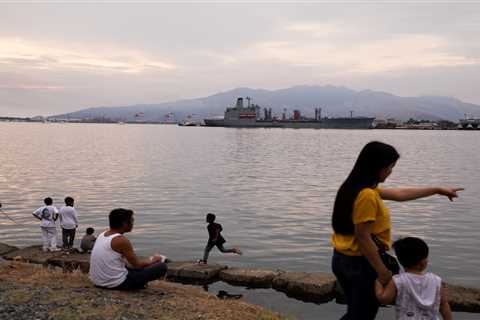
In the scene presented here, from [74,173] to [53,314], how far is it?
109 feet

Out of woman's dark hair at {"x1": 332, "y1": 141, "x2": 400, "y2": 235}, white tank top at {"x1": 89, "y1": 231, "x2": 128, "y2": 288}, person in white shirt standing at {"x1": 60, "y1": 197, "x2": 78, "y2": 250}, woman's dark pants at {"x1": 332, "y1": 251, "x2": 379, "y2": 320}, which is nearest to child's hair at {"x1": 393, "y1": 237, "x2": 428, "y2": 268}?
woman's dark pants at {"x1": 332, "y1": 251, "x2": 379, "y2": 320}

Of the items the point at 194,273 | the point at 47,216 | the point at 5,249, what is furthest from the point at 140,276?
the point at 5,249

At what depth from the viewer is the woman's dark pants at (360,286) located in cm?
441

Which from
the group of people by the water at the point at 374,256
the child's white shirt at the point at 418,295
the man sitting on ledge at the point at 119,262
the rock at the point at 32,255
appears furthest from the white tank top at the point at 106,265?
the rock at the point at 32,255

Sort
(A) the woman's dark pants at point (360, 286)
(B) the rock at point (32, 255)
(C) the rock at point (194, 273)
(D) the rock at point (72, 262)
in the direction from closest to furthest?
(A) the woman's dark pants at point (360, 286)
(C) the rock at point (194, 273)
(D) the rock at point (72, 262)
(B) the rock at point (32, 255)

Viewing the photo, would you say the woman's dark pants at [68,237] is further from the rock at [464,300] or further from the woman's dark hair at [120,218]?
the rock at [464,300]

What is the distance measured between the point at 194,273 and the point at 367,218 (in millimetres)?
7882

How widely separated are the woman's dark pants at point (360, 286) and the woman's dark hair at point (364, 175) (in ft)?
0.91

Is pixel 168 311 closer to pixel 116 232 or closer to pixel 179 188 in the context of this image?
pixel 116 232

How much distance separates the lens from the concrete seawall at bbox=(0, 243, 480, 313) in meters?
10.4

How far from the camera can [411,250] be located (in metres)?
4.35

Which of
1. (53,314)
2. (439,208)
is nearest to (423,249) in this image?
(53,314)

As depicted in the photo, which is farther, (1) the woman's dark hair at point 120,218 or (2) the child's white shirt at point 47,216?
(2) the child's white shirt at point 47,216

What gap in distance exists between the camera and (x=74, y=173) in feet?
125
